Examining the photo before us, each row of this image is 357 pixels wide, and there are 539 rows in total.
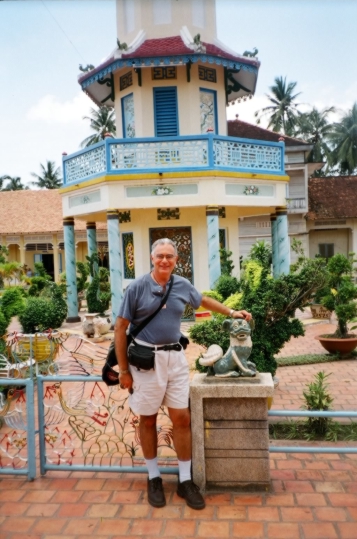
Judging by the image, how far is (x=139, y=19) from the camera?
39.3 ft

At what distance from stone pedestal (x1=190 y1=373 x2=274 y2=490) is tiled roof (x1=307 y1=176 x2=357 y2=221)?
70.6ft

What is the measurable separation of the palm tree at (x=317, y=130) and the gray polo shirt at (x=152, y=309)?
35758 millimetres

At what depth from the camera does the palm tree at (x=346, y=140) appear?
3456cm

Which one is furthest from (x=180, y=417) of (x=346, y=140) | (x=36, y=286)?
(x=346, y=140)

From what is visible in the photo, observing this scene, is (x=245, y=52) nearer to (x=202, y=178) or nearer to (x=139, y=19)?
(x=139, y=19)

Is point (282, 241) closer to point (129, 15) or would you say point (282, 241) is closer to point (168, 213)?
point (168, 213)

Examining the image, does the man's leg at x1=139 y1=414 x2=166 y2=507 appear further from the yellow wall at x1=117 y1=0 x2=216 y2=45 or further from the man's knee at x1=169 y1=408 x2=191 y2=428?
the yellow wall at x1=117 y1=0 x2=216 y2=45

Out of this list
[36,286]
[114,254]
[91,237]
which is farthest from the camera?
[36,286]

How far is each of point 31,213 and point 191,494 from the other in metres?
24.2

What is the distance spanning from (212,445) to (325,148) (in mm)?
36484

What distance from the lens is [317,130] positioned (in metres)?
37.5

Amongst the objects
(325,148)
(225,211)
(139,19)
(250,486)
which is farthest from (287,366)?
(325,148)

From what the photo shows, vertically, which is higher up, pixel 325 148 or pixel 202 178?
pixel 325 148

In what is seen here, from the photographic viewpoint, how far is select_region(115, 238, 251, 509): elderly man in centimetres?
325
